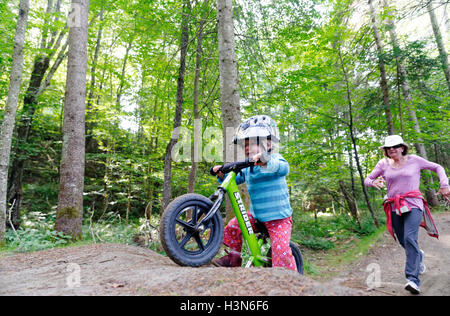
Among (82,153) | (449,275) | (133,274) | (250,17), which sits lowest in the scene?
(449,275)

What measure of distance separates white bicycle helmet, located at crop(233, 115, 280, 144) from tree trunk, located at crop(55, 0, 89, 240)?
428 centimetres

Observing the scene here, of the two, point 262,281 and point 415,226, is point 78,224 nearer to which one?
point 262,281

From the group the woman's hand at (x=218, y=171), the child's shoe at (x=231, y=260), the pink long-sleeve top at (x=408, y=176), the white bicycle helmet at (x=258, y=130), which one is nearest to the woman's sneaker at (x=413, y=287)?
the pink long-sleeve top at (x=408, y=176)

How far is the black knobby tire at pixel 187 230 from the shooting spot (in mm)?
2441

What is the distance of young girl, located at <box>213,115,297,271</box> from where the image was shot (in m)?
2.91

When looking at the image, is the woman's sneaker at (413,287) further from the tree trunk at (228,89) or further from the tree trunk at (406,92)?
the tree trunk at (406,92)

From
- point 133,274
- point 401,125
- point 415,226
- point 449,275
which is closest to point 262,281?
point 133,274

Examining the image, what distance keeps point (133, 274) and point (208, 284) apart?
2.67ft

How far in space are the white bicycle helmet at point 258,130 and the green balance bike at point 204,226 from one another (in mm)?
408

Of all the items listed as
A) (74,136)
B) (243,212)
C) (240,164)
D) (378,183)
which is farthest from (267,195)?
(74,136)

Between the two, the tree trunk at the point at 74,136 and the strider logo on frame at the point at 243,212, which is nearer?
the strider logo on frame at the point at 243,212

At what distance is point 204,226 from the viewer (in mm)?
2730

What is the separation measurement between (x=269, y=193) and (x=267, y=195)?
0.11ft
